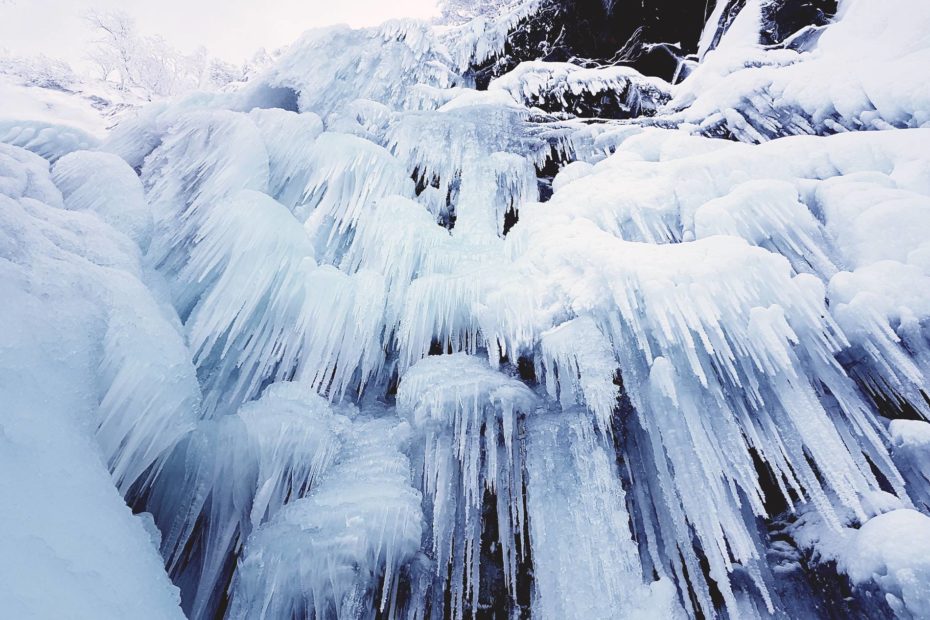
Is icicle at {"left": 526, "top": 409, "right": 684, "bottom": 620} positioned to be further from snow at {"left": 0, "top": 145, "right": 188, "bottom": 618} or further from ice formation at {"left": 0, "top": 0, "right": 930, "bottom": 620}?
snow at {"left": 0, "top": 145, "right": 188, "bottom": 618}

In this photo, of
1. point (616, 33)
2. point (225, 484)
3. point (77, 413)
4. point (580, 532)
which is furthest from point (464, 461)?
point (616, 33)

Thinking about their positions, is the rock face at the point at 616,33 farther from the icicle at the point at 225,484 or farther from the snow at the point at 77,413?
the icicle at the point at 225,484

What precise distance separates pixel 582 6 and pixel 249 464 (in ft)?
30.1

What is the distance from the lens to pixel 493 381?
3061 mm

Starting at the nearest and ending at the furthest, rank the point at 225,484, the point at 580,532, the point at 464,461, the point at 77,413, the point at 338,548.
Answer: the point at 77,413, the point at 338,548, the point at 580,532, the point at 225,484, the point at 464,461

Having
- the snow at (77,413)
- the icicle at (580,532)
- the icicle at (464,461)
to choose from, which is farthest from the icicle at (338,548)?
the icicle at (580,532)

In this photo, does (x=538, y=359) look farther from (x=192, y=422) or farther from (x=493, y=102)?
(x=493, y=102)

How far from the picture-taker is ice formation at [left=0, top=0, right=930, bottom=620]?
2.11 m

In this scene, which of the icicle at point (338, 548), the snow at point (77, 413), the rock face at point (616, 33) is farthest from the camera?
the rock face at point (616, 33)

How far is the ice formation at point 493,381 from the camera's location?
211cm

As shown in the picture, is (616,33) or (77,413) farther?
(616,33)

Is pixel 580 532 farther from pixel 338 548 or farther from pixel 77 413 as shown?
pixel 77 413

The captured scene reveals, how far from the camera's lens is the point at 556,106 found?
7203 mm

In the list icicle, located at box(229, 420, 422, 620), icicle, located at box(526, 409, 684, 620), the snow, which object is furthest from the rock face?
icicle, located at box(229, 420, 422, 620)
